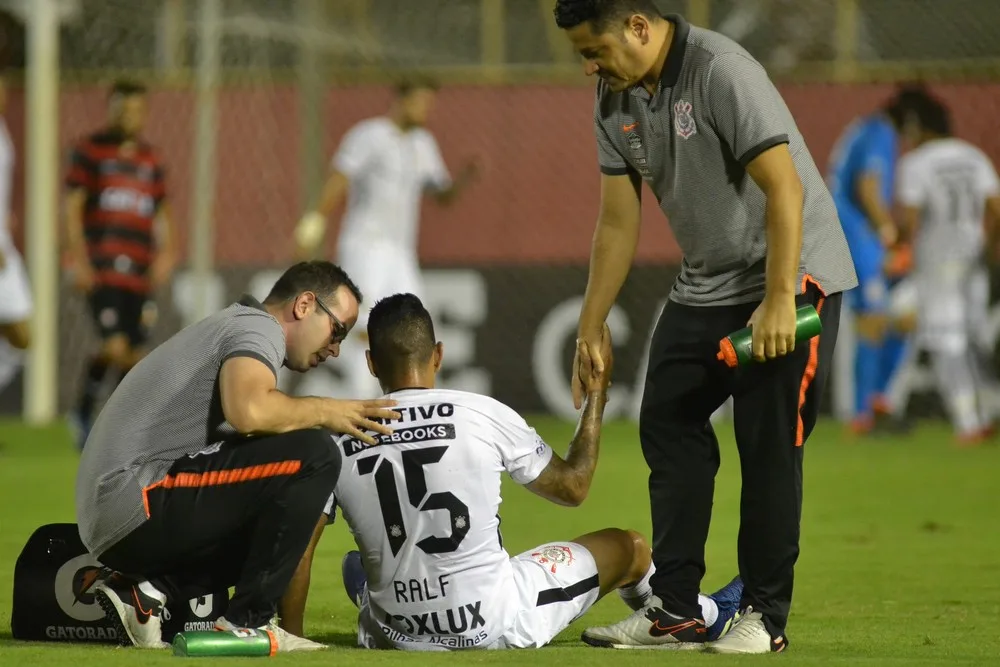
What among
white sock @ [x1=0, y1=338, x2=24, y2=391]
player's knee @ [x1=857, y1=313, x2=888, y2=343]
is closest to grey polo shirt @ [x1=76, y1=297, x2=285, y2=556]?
player's knee @ [x1=857, y1=313, x2=888, y2=343]

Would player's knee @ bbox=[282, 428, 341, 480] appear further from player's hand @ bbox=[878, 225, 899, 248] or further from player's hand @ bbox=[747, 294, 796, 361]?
player's hand @ bbox=[878, 225, 899, 248]

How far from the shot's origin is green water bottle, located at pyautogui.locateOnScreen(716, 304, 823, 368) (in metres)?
4.67

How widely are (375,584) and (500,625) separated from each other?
37cm

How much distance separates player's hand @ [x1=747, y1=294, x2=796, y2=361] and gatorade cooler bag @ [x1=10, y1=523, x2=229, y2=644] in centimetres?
175

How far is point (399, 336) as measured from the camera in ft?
15.6

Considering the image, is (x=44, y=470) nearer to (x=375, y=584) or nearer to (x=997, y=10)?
(x=375, y=584)

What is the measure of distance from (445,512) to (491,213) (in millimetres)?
10200

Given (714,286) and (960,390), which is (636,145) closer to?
(714,286)

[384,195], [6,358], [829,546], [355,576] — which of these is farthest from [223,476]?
[6,358]

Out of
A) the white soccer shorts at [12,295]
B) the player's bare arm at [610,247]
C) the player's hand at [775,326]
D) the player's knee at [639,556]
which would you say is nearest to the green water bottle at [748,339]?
the player's hand at [775,326]

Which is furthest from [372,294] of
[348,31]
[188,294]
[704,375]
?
[704,375]

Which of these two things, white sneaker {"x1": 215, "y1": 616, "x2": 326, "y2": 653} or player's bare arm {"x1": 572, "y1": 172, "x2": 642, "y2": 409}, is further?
player's bare arm {"x1": 572, "y1": 172, "x2": 642, "y2": 409}

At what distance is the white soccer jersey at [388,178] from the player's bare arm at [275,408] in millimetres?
8199

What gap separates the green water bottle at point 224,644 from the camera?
4.52 metres
